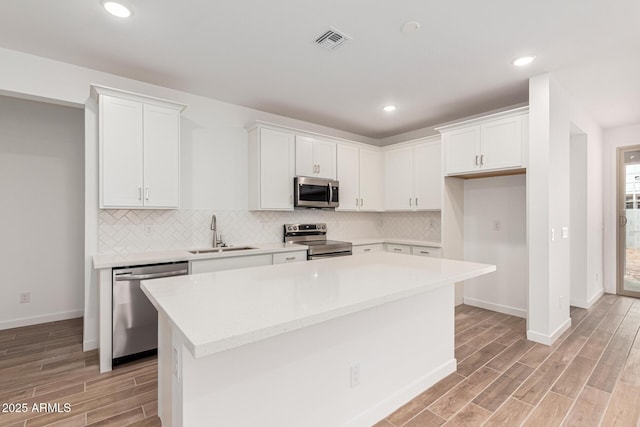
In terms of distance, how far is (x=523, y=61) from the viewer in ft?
9.18

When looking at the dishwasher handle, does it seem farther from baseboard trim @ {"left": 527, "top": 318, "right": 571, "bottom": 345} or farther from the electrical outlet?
baseboard trim @ {"left": 527, "top": 318, "right": 571, "bottom": 345}

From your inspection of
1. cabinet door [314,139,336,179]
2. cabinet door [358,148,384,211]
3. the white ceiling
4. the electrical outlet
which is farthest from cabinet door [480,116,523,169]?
the electrical outlet

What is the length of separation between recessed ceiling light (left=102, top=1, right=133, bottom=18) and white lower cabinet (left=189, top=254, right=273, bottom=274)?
79.9 inches

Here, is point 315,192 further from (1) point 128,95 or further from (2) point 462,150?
(1) point 128,95

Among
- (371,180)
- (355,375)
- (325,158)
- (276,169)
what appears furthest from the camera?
(371,180)

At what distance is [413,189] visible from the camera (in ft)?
15.4

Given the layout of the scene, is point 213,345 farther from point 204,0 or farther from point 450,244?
point 450,244

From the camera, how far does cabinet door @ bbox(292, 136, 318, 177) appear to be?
4.19 metres

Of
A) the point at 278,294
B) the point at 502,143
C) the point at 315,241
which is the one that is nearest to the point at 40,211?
the point at 315,241

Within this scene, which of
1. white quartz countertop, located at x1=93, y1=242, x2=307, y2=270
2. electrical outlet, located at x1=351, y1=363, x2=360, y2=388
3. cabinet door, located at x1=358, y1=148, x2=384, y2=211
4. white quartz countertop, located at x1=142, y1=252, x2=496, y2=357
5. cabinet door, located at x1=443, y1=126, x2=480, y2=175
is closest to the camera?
white quartz countertop, located at x1=142, y1=252, x2=496, y2=357

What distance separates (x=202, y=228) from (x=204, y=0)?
2.37m

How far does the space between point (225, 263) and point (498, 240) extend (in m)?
3.42

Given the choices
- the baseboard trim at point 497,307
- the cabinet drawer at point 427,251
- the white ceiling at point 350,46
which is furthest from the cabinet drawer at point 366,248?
the white ceiling at point 350,46

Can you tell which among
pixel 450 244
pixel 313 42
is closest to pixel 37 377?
pixel 313 42
